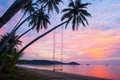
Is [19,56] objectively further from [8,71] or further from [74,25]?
[74,25]

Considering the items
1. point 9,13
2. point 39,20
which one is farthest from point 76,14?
point 9,13

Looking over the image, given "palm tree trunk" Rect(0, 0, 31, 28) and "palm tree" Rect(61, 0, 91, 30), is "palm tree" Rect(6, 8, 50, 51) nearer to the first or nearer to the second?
"palm tree" Rect(61, 0, 91, 30)

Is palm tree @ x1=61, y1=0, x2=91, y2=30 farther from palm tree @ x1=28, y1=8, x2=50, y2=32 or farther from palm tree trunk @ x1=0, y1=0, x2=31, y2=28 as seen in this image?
palm tree trunk @ x1=0, y1=0, x2=31, y2=28

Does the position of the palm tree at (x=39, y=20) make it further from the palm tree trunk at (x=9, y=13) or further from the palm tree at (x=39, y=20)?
the palm tree trunk at (x=9, y=13)

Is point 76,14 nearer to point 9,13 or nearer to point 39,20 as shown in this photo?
point 39,20

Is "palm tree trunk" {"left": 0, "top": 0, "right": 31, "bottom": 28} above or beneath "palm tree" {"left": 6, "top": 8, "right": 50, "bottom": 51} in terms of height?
beneath

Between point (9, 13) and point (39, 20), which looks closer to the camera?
point (9, 13)

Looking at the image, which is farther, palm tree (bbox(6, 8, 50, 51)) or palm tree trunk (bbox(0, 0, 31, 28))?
palm tree (bbox(6, 8, 50, 51))

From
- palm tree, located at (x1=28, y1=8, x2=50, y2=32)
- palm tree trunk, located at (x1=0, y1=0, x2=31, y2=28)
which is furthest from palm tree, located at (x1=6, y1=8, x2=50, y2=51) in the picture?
palm tree trunk, located at (x1=0, y1=0, x2=31, y2=28)

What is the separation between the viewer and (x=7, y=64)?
2725cm

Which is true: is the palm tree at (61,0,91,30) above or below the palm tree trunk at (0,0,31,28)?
above

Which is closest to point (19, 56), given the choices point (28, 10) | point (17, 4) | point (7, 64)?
point (7, 64)

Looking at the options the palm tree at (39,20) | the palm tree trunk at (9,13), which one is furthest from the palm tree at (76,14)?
the palm tree trunk at (9,13)

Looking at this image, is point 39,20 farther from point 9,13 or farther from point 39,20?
point 9,13
